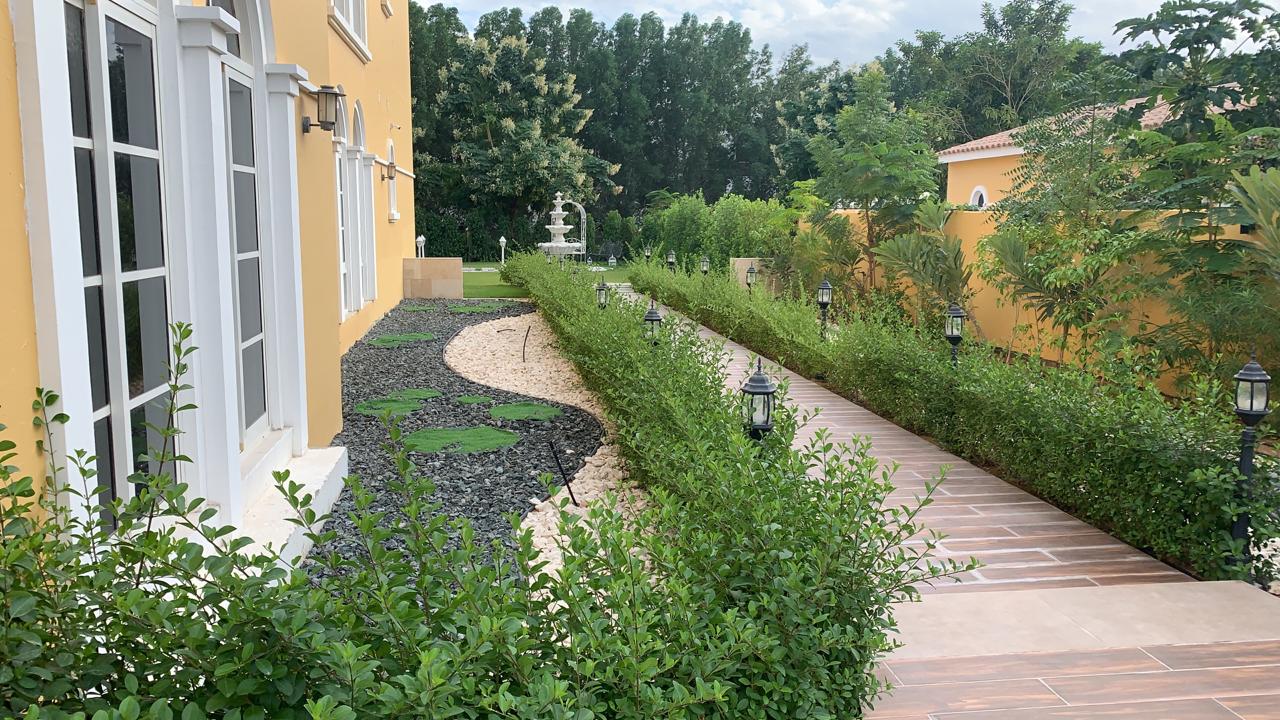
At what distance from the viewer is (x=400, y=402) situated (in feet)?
29.2

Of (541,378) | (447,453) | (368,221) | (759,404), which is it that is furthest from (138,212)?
(368,221)

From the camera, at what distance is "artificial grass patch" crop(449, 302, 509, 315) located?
17.0 metres

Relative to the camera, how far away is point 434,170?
34281 mm

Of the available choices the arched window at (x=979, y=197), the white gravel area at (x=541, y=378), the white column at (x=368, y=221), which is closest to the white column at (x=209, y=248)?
the white gravel area at (x=541, y=378)

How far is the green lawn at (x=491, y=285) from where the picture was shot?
20969mm

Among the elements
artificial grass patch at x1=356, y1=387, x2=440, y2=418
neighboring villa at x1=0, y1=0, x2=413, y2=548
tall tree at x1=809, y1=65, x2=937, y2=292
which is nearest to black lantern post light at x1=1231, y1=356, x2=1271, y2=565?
neighboring villa at x1=0, y1=0, x2=413, y2=548

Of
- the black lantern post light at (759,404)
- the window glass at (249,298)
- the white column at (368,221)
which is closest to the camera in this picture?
the black lantern post light at (759,404)

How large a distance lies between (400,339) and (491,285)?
10488mm

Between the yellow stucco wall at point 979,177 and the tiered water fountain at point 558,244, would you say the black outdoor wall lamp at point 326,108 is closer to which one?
the yellow stucco wall at point 979,177

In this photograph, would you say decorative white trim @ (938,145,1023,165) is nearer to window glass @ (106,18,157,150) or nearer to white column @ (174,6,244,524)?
white column @ (174,6,244,524)

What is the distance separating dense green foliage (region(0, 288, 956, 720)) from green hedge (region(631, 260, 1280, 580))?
2.44 m

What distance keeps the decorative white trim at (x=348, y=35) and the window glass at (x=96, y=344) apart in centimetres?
860

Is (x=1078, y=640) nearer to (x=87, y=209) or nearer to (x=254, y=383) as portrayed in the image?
(x=87, y=209)

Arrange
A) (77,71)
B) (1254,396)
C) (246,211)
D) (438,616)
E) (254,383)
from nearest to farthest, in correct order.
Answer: (438,616), (77,71), (1254,396), (246,211), (254,383)
